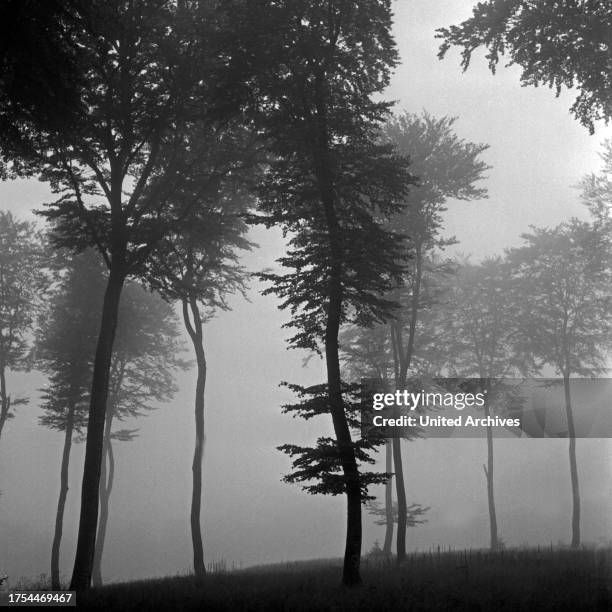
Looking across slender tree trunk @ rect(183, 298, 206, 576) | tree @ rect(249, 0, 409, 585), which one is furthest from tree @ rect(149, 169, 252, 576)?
tree @ rect(249, 0, 409, 585)

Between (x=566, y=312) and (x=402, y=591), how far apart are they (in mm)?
18940

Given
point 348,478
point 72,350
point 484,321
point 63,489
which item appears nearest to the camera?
point 348,478

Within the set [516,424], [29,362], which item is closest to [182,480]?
[29,362]

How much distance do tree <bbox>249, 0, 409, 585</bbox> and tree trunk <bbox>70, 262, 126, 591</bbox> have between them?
17.9ft

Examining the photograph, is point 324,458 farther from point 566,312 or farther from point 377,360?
point 566,312

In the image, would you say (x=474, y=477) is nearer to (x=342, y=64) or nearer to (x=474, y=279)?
(x=474, y=279)

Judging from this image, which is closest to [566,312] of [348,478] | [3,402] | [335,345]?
[335,345]

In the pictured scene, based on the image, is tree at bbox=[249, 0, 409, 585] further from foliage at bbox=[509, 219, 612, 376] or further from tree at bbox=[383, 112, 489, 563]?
foliage at bbox=[509, 219, 612, 376]

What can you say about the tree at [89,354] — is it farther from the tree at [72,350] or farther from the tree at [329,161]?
the tree at [329,161]

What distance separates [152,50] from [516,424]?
24.0m

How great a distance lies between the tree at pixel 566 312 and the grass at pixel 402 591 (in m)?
13.2

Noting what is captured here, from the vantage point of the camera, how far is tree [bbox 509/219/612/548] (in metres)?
24.8

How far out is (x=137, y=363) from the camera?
28.3m

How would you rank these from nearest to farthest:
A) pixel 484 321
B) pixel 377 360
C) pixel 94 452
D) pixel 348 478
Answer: pixel 348 478 < pixel 94 452 < pixel 377 360 < pixel 484 321
